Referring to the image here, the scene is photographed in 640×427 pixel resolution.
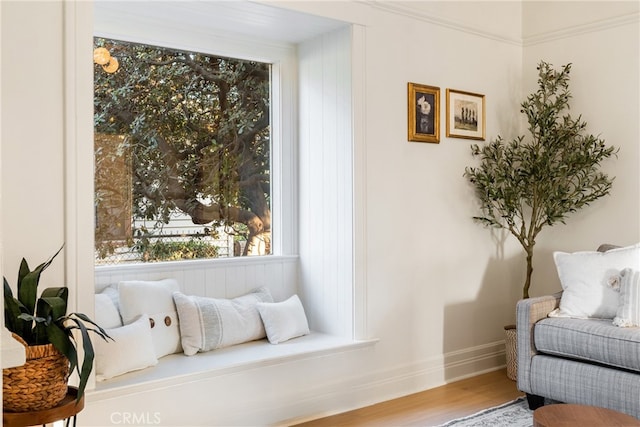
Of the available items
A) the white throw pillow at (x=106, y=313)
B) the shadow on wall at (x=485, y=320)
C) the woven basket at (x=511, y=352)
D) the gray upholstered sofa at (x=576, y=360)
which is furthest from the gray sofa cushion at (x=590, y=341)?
the white throw pillow at (x=106, y=313)

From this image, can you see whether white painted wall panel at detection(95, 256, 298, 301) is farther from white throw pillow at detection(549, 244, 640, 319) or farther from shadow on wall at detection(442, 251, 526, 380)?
white throw pillow at detection(549, 244, 640, 319)

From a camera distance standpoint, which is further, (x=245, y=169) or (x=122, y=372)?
(x=245, y=169)

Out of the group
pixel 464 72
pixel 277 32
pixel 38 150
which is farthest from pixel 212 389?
pixel 464 72

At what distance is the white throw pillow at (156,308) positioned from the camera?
3021 millimetres

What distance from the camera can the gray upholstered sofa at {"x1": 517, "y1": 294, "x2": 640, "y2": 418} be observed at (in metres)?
2.94

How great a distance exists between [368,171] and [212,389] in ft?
4.70

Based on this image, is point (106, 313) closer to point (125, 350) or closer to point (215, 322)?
point (125, 350)

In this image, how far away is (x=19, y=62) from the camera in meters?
2.43

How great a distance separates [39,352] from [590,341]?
2.48 m

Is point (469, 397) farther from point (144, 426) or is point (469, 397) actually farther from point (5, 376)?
point (5, 376)

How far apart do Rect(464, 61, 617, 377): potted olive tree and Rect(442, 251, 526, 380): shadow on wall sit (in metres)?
0.23

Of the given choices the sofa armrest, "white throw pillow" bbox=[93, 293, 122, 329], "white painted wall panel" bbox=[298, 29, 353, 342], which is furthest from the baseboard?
"white throw pillow" bbox=[93, 293, 122, 329]

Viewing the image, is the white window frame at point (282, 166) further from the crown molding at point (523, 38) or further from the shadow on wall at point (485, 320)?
the shadow on wall at point (485, 320)

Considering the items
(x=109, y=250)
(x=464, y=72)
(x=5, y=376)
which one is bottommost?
(x=5, y=376)
